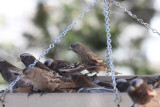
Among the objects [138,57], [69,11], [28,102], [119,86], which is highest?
[69,11]

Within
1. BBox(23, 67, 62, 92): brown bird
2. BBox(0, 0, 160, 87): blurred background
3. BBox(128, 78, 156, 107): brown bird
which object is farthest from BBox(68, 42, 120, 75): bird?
BBox(128, 78, 156, 107): brown bird

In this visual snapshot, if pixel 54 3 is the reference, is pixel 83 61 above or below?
A: below

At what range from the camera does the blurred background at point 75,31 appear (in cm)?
354

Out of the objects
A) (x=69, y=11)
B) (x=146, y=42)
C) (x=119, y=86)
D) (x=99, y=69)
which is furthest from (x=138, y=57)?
(x=119, y=86)

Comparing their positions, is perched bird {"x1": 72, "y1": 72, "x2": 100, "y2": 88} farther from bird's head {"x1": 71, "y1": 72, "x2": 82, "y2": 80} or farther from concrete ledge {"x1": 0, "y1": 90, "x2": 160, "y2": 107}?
concrete ledge {"x1": 0, "y1": 90, "x2": 160, "y2": 107}

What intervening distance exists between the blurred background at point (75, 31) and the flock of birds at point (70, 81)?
0.79 meters

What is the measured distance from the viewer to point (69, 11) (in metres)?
3.52

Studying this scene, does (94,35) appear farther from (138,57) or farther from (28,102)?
(28,102)

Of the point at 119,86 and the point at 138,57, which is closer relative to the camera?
the point at 119,86

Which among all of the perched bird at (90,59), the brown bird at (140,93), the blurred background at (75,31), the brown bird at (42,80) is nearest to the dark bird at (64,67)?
the perched bird at (90,59)

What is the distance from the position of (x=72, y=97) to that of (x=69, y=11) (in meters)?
1.88

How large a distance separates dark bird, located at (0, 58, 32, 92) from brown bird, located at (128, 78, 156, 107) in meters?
0.83

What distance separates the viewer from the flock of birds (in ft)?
5.61

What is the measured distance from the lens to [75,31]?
3.58 metres
